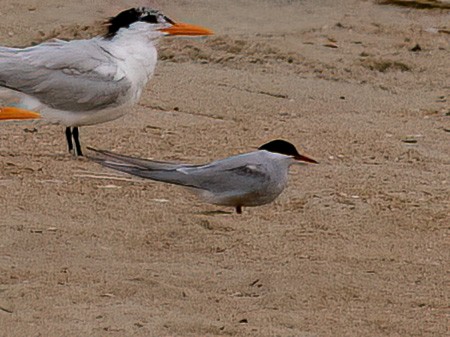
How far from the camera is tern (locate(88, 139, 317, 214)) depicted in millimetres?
7203

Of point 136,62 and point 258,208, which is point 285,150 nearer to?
point 258,208

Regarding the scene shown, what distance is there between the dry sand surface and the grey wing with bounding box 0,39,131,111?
0.29 metres

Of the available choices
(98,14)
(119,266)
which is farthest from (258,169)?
(98,14)

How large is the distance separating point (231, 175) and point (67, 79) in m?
1.63

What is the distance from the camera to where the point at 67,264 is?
6.04 m

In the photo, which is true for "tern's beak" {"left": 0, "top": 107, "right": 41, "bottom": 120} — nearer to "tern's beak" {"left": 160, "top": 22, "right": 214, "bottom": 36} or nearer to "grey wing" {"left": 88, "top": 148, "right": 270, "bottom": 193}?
"grey wing" {"left": 88, "top": 148, "right": 270, "bottom": 193}

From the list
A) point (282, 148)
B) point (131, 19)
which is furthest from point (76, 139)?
point (282, 148)

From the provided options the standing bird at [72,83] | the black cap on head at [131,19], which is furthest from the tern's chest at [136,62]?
the black cap on head at [131,19]

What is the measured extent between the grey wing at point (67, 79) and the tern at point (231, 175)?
1151mm

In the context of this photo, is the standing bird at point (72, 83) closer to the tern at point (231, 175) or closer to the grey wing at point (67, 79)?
the grey wing at point (67, 79)

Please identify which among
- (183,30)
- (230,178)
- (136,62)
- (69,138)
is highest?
(183,30)

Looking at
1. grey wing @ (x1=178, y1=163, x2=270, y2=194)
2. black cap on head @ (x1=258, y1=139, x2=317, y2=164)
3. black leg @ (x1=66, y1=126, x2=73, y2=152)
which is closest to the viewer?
grey wing @ (x1=178, y1=163, x2=270, y2=194)

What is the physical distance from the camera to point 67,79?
27.9 ft

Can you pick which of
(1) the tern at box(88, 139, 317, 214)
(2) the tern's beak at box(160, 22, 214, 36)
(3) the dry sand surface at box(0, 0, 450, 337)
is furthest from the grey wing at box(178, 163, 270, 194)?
(2) the tern's beak at box(160, 22, 214, 36)
